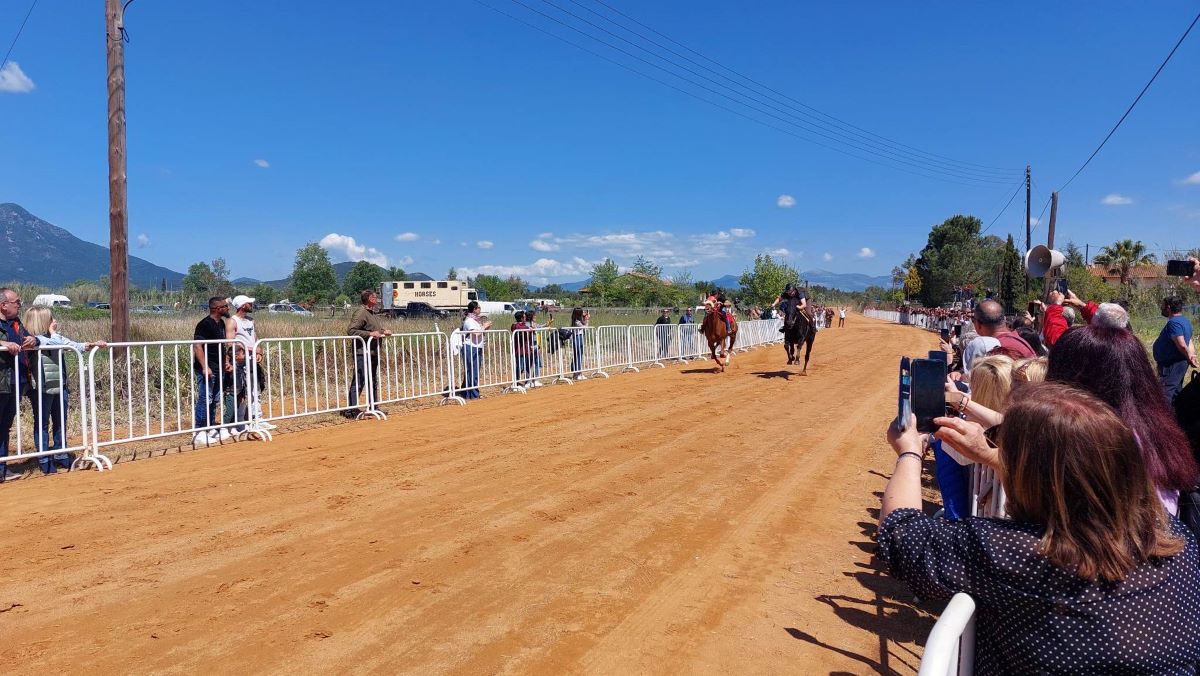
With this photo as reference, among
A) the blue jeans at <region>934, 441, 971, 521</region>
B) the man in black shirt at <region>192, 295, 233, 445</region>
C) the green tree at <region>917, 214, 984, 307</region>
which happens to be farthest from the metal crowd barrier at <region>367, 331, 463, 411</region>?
the green tree at <region>917, 214, 984, 307</region>

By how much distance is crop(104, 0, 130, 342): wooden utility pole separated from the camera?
9.06 meters

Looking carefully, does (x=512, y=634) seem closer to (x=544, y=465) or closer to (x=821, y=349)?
(x=544, y=465)

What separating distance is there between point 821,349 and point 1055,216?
10.2 m

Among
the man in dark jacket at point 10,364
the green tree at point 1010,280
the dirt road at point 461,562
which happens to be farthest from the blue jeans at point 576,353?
the green tree at point 1010,280

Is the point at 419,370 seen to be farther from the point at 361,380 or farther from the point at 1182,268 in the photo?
the point at 1182,268

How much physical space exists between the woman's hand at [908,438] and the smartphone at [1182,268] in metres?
3.79

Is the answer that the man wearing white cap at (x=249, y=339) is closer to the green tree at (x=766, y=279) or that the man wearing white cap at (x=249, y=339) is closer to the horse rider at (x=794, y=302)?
the horse rider at (x=794, y=302)

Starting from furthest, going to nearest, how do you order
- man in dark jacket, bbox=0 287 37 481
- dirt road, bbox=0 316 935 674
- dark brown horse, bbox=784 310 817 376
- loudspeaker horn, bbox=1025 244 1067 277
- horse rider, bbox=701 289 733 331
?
1. dark brown horse, bbox=784 310 817 376
2. horse rider, bbox=701 289 733 331
3. loudspeaker horn, bbox=1025 244 1067 277
4. man in dark jacket, bbox=0 287 37 481
5. dirt road, bbox=0 316 935 674

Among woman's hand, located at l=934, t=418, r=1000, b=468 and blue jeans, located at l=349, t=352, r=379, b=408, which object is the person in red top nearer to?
woman's hand, located at l=934, t=418, r=1000, b=468

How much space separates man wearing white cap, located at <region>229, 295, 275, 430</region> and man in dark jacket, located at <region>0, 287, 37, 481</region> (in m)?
2.13

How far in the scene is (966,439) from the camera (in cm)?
213

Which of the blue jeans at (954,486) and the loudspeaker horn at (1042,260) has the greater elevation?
the loudspeaker horn at (1042,260)

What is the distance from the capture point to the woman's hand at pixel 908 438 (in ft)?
6.63

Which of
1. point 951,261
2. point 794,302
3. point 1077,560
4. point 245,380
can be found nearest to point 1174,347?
point 1077,560
